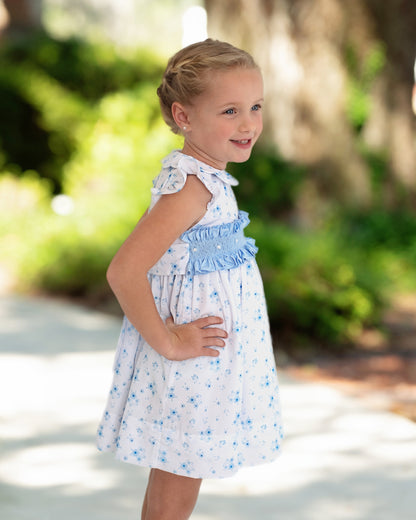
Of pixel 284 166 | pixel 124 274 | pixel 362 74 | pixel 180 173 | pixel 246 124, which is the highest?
pixel 362 74

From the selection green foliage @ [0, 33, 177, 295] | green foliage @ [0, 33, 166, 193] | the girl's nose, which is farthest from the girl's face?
green foliage @ [0, 33, 166, 193]

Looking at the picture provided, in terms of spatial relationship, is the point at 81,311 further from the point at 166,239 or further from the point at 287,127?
the point at 166,239

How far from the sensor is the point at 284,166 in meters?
7.57

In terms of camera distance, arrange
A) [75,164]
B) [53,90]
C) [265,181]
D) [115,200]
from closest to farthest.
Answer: [265,181]
[115,200]
[75,164]
[53,90]

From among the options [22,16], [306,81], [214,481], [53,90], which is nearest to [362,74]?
[306,81]

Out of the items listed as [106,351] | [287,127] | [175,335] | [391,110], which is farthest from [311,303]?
[391,110]

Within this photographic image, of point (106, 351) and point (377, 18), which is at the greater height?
point (377, 18)

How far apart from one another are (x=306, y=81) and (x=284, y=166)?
0.88 meters

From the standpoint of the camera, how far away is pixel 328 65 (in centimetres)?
782

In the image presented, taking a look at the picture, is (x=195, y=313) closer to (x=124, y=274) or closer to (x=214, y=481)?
(x=124, y=274)

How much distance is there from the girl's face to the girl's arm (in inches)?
4.2

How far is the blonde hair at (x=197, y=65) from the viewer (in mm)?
1963

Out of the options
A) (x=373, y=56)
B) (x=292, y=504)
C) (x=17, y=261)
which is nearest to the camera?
(x=292, y=504)

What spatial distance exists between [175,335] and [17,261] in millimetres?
5644
